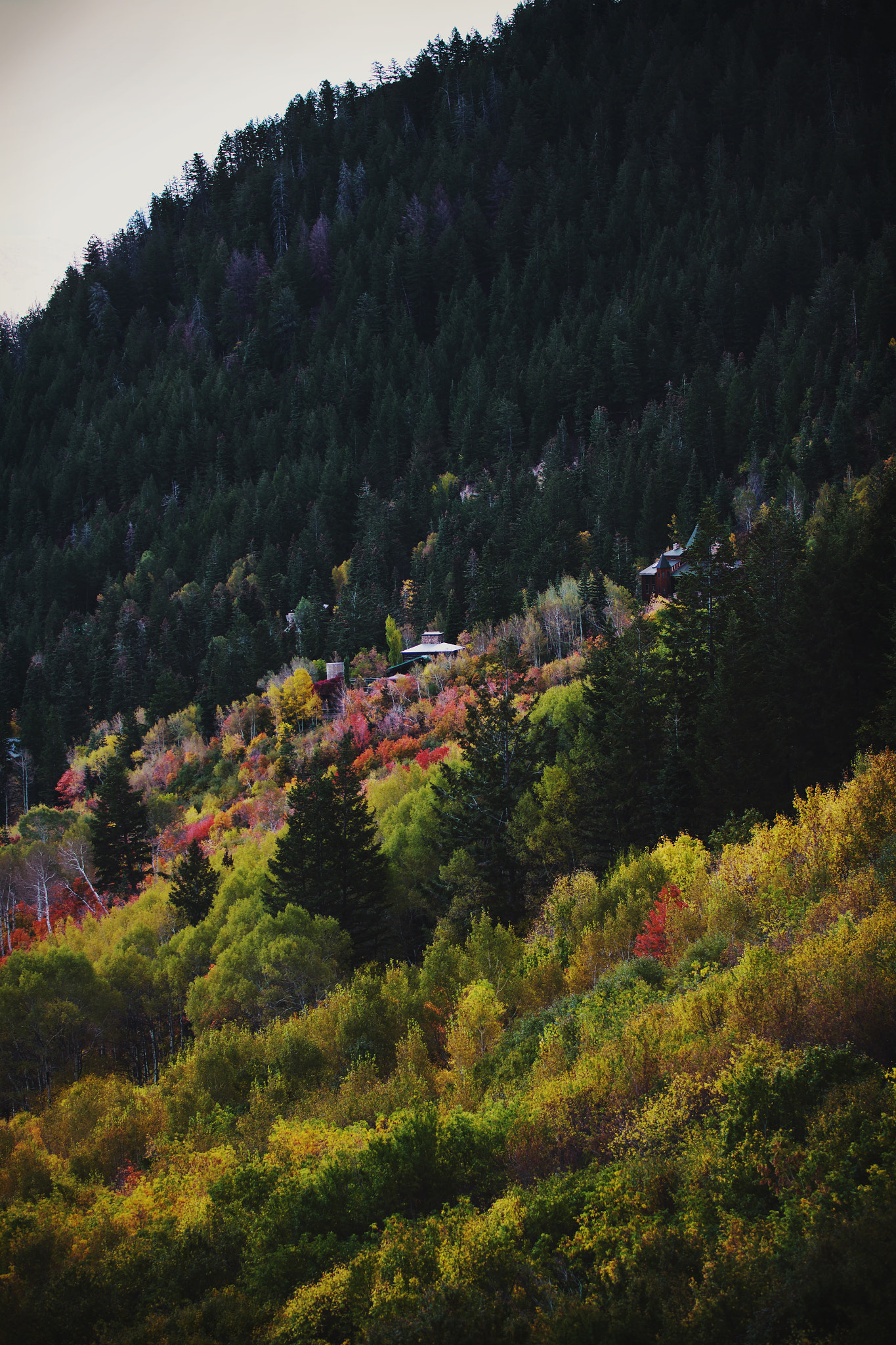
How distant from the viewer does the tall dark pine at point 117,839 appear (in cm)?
6291

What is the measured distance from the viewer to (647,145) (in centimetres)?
16338

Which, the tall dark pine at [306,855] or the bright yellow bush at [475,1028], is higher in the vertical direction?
the tall dark pine at [306,855]

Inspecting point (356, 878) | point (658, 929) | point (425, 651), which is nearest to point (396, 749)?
point (425, 651)

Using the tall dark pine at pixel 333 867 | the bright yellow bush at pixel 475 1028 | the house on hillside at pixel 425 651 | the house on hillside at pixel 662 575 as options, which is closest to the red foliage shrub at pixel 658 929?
the bright yellow bush at pixel 475 1028

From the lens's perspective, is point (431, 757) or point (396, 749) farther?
point (396, 749)

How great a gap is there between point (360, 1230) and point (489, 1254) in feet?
18.7

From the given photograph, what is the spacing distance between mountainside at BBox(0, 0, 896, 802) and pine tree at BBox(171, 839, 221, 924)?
3488 cm

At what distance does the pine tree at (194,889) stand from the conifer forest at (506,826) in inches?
11.8

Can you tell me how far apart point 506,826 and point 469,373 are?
102m

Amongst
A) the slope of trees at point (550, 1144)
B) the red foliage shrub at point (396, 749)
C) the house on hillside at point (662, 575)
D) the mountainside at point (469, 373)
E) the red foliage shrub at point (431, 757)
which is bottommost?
the slope of trees at point (550, 1144)

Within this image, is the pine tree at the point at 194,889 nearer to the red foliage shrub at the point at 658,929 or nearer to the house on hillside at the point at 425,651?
the red foliage shrub at the point at 658,929

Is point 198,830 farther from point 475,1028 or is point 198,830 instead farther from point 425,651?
point 475,1028

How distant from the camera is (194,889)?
2008 inches

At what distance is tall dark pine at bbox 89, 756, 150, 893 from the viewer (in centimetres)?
6291
